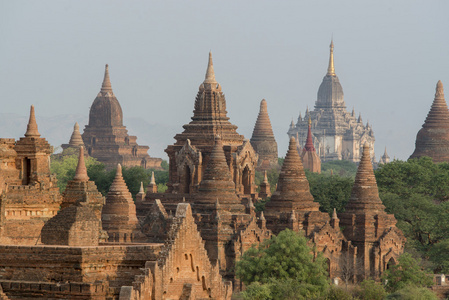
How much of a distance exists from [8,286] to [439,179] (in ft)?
205

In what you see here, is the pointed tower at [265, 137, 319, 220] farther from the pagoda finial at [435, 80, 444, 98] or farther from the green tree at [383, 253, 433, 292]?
the pagoda finial at [435, 80, 444, 98]

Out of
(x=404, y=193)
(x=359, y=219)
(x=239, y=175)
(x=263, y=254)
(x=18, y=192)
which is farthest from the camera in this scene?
(x=404, y=193)

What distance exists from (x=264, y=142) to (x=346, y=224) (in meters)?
49.5

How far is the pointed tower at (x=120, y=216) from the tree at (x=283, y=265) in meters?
9.51

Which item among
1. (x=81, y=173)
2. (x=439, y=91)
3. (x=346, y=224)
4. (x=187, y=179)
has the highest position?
(x=439, y=91)

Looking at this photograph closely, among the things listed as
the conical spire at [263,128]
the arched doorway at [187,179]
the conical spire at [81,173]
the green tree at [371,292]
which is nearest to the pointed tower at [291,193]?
the arched doorway at [187,179]

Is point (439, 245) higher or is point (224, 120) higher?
point (224, 120)

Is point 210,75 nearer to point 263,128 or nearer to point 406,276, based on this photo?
point 406,276

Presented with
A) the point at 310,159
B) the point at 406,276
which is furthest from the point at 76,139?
the point at 406,276

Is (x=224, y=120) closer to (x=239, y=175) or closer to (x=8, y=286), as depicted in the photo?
(x=239, y=175)

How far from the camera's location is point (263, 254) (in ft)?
177

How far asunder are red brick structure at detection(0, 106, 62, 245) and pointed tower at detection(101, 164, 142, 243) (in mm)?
20217

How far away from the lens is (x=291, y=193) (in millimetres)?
66500

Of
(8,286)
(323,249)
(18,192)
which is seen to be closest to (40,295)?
(8,286)
